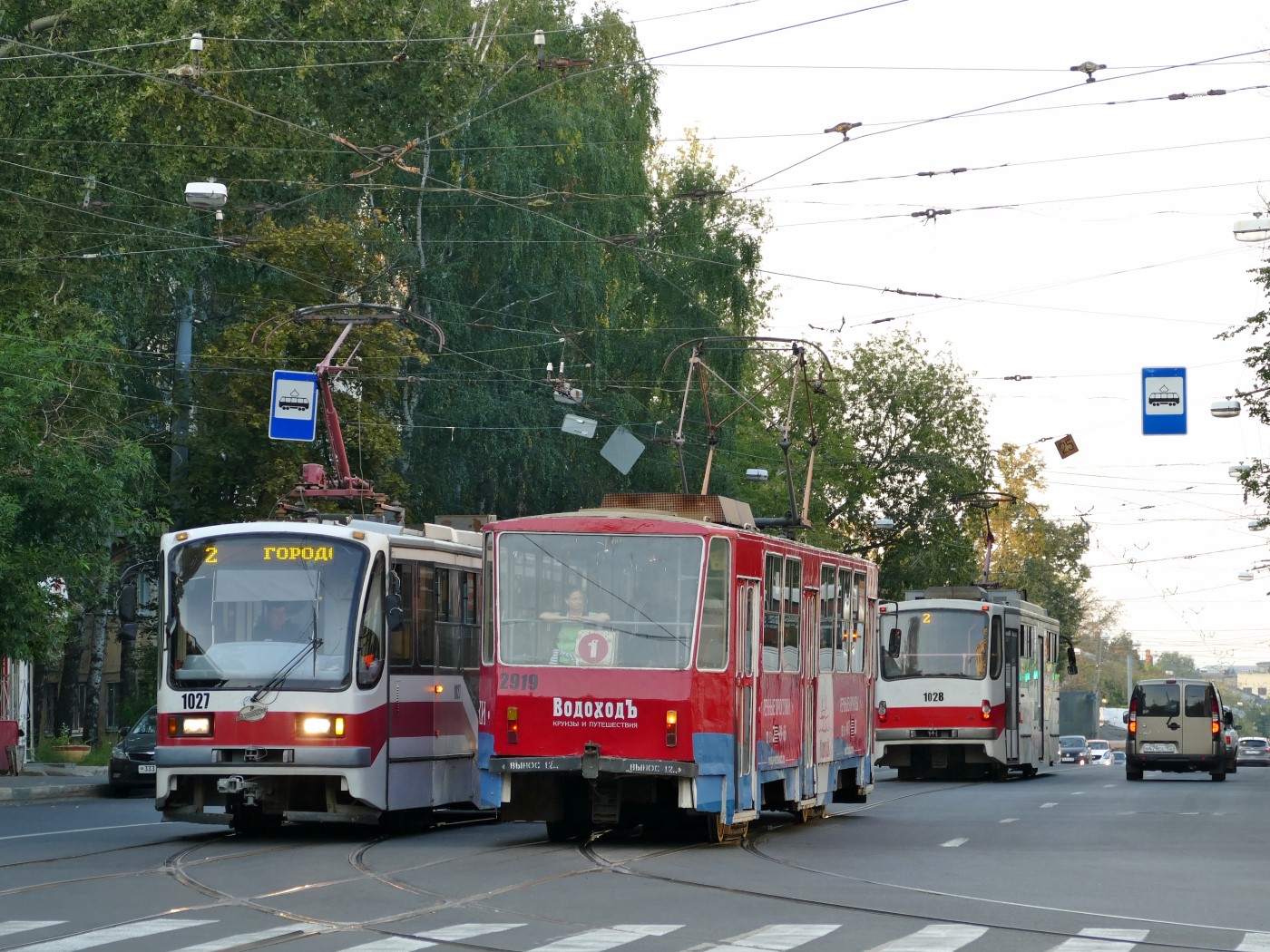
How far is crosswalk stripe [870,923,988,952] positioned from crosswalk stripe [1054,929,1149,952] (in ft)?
1.75

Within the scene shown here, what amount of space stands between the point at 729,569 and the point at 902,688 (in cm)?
1944

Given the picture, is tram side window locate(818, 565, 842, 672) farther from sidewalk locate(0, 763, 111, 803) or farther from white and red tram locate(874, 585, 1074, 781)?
white and red tram locate(874, 585, 1074, 781)

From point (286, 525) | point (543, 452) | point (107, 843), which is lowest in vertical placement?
point (107, 843)

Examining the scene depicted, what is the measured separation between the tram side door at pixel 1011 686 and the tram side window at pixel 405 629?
63.4 ft

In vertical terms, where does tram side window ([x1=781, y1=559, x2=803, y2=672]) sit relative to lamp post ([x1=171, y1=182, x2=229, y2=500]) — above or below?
below

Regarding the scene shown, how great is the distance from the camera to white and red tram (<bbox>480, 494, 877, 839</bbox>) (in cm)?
1814

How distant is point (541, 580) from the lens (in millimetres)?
18734

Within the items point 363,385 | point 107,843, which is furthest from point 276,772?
point 363,385

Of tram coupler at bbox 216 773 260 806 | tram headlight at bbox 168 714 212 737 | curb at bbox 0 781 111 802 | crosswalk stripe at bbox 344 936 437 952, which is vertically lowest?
curb at bbox 0 781 111 802

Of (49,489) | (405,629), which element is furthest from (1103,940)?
(49,489)

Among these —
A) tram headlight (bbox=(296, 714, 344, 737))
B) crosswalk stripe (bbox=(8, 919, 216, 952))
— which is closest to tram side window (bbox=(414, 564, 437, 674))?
tram headlight (bbox=(296, 714, 344, 737))

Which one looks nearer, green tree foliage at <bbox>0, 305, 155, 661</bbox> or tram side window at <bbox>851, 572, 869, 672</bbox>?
tram side window at <bbox>851, 572, 869, 672</bbox>

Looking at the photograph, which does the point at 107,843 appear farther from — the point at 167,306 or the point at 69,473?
the point at 167,306

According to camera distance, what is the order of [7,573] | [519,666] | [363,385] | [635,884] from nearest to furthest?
[635,884] < [519,666] < [7,573] < [363,385]
